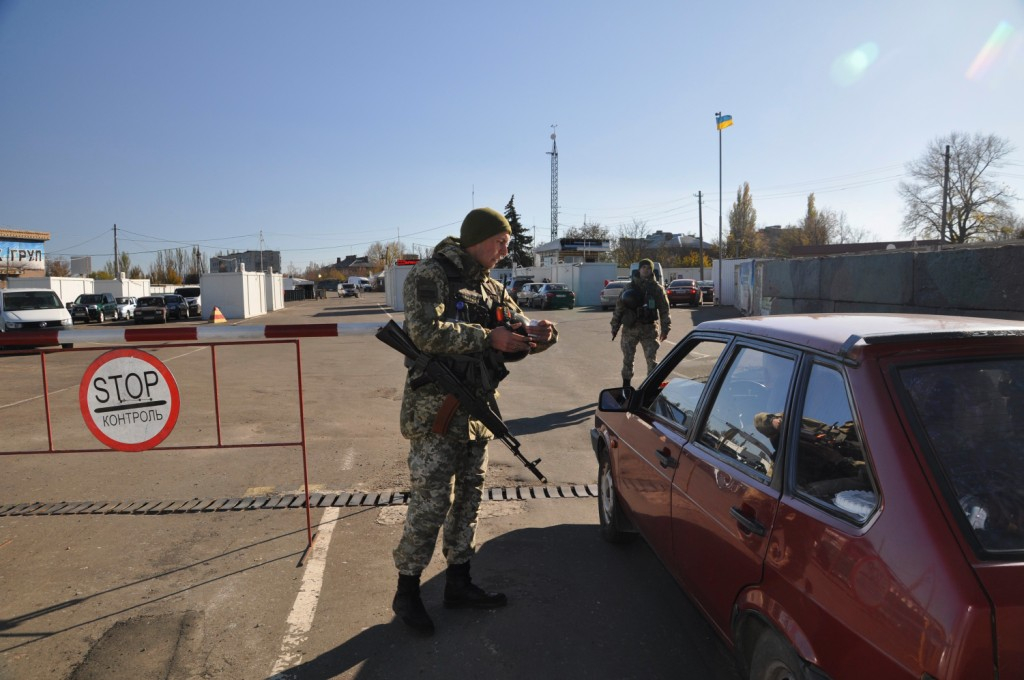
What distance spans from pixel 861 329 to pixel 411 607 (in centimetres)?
245

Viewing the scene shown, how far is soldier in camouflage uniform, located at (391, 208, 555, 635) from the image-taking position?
10.3 ft

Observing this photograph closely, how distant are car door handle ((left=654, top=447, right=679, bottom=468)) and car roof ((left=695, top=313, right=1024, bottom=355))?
65cm

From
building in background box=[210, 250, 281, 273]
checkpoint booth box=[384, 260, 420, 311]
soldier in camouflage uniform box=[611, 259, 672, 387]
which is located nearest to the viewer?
soldier in camouflage uniform box=[611, 259, 672, 387]

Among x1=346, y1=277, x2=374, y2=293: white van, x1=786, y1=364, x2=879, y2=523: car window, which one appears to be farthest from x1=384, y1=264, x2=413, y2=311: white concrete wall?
x1=346, y1=277, x2=374, y2=293: white van

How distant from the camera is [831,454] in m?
2.02

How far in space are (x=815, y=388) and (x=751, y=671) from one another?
98 cm

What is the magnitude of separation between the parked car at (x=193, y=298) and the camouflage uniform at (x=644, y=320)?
33732mm

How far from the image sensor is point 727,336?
2957mm

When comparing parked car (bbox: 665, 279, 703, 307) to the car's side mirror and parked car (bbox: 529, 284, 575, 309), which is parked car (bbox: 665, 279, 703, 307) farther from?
the car's side mirror

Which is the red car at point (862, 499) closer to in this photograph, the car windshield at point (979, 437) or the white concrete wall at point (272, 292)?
the car windshield at point (979, 437)

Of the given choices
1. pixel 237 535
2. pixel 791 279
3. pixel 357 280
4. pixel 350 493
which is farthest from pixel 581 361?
pixel 357 280

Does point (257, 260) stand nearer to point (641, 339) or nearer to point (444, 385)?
point (641, 339)

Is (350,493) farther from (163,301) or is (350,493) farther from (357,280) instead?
(357,280)

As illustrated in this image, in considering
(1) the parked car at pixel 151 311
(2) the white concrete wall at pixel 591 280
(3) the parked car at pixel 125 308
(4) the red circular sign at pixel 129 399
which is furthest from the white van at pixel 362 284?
(4) the red circular sign at pixel 129 399
